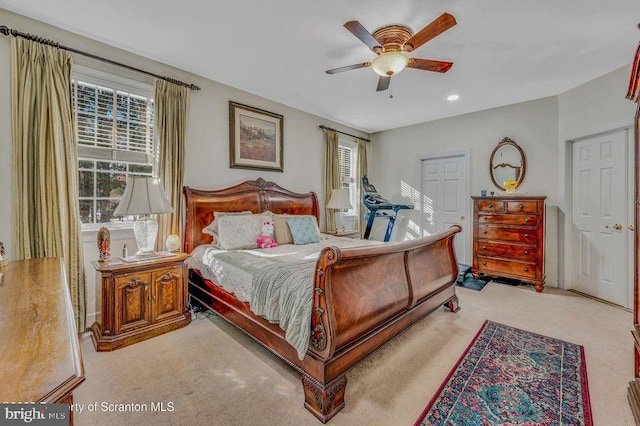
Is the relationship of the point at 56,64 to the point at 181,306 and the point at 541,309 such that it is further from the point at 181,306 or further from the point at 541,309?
the point at 541,309

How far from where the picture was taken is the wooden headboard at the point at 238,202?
11.2ft

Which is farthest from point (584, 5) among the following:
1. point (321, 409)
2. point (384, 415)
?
point (321, 409)

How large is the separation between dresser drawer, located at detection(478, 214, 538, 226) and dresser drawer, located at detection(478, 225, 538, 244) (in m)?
0.09

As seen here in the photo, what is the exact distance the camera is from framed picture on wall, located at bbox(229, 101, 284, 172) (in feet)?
12.9

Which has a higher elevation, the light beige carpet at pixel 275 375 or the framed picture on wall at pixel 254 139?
the framed picture on wall at pixel 254 139

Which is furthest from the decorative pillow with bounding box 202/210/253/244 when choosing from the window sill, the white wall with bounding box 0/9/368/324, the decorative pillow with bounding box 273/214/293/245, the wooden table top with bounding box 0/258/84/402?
the wooden table top with bounding box 0/258/84/402

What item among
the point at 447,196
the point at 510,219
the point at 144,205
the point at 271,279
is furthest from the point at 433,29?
the point at 447,196

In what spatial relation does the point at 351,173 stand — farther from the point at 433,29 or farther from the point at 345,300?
the point at 345,300

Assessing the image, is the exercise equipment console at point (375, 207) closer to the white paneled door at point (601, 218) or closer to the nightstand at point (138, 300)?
the white paneled door at point (601, 218)

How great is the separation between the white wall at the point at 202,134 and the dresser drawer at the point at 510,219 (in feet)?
8.76

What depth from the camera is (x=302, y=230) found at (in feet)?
12.4

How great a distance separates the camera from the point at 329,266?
1.70 m

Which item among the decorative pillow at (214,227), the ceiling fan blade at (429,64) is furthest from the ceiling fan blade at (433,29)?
the decorative pillow at (214,227)

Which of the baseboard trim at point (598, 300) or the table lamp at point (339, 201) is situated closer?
the baseboard trim at point (598, 300)
